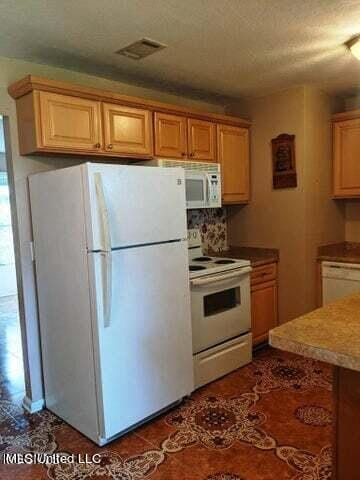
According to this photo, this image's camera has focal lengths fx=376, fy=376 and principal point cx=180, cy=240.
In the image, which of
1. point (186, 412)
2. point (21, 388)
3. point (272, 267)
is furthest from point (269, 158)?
point (21, 388)

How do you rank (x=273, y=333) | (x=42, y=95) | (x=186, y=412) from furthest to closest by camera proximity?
(x=186, y=412), (x=42, y=95), (x=273, y=333)

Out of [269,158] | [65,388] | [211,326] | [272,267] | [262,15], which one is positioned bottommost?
[65,388]

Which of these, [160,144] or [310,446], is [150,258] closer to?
[160,144]

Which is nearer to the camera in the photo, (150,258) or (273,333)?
(273,333)

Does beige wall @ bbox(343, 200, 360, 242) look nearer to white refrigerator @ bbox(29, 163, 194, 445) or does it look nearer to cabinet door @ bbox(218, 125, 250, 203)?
cabinet door @ bbox(218, 125, 250, 203)

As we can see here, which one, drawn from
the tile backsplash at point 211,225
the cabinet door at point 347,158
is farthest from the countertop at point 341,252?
the tile backsplash at point 211,225

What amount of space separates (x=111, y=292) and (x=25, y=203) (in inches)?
38.0

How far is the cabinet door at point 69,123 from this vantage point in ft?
7.62

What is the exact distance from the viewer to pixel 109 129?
263cm

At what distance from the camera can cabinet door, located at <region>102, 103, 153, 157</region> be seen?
2633 mm

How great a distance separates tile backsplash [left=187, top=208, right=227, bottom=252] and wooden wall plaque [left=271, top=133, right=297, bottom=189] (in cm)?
69

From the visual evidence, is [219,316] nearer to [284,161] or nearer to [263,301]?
[263,301]

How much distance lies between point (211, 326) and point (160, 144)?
1483 mm

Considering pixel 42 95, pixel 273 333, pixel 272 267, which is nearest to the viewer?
pixel 273 333
